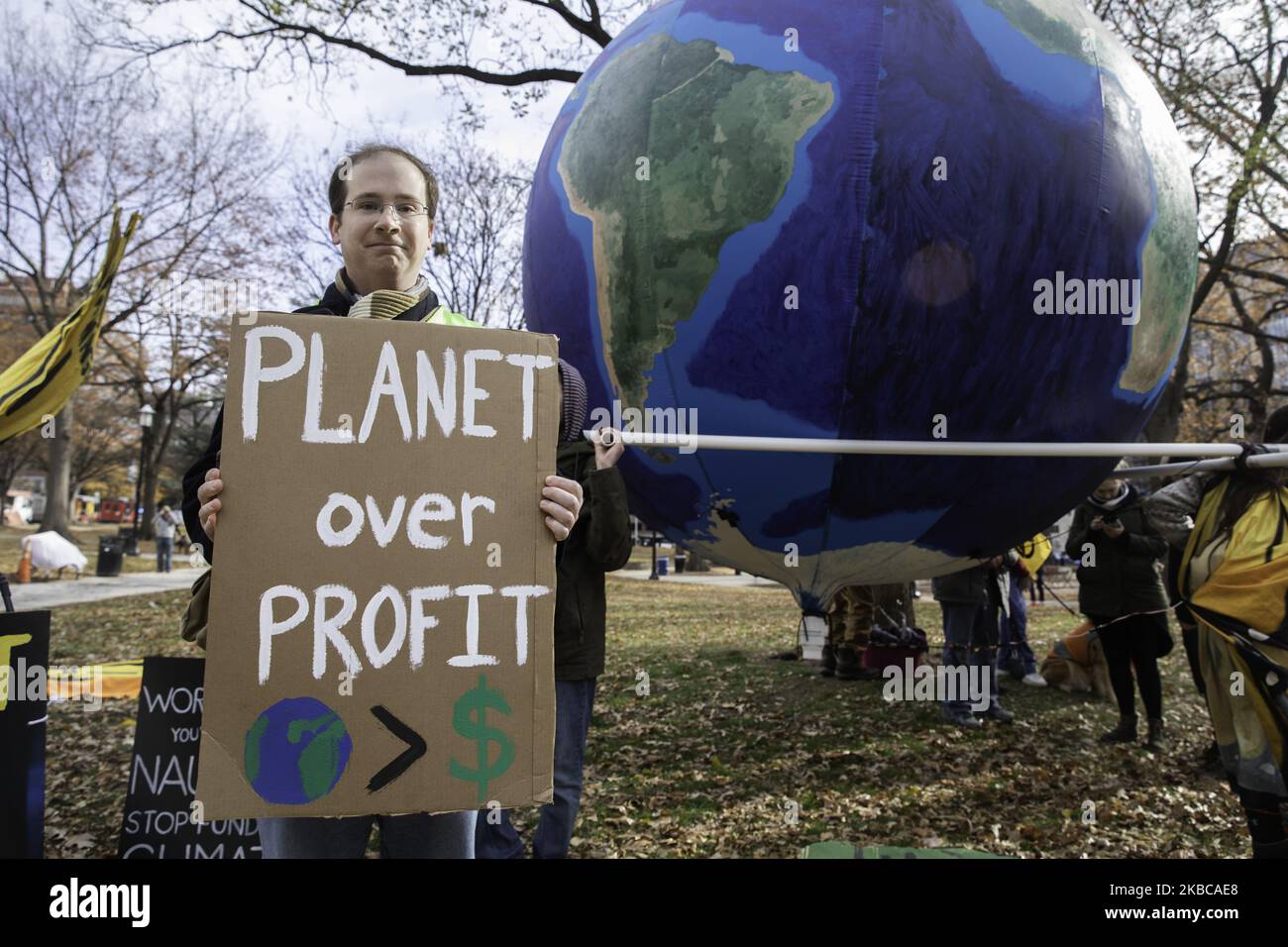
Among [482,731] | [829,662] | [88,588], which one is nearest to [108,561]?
[88,588]

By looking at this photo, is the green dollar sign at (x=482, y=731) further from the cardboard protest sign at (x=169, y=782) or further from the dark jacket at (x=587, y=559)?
the cardboard protest sign at (x=169, y=782)

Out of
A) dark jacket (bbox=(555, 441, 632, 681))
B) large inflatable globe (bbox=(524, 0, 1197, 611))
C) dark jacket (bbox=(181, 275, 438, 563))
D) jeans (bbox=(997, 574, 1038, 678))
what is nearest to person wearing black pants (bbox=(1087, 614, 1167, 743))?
jeans (bbox=(997, 574, 1038, 678))

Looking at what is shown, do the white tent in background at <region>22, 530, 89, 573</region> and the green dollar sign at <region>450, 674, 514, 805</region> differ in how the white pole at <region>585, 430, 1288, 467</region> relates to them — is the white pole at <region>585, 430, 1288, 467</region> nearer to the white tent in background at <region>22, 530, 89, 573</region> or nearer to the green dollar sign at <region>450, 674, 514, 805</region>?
the green dollar sign at <region>450, 674, 514, 805</region>

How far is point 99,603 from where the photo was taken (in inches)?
516

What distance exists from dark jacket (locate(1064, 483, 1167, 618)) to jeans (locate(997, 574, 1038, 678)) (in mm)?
2081

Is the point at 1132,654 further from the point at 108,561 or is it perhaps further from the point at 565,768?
the point at 108,561

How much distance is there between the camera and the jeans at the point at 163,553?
796 inches

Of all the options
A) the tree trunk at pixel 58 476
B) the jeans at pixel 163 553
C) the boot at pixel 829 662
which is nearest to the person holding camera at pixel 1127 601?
the boot at pixel 829 662

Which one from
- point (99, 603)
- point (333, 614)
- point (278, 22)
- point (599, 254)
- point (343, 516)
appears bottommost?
point (99, 603)

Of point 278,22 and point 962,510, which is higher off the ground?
point 278,22

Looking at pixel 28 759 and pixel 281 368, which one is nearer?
pixel 281 368
